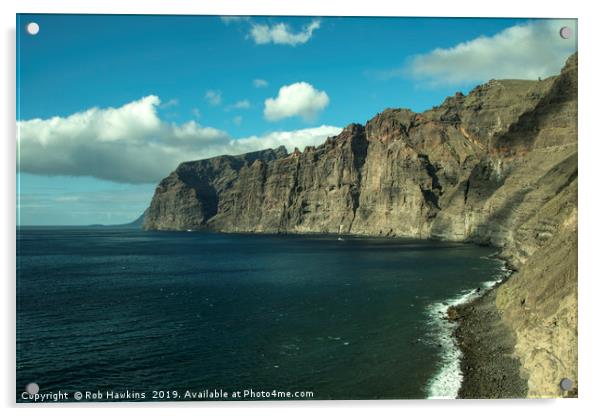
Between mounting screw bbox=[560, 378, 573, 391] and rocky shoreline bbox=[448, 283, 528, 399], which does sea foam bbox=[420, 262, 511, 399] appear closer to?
rocky shoreline bbox=[448, 283, 528, 399]

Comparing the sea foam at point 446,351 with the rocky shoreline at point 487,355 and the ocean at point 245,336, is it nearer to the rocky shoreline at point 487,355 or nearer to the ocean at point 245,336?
the ocean at point 245,336

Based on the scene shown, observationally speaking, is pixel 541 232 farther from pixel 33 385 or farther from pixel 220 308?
pixel 33 385

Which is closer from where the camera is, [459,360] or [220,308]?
[459,360]

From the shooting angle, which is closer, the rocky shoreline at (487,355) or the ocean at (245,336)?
the rocky shoreline at (487,355)

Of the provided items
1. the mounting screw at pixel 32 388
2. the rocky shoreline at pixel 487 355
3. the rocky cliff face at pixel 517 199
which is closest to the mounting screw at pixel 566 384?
the rocky cliff face at pixel 517 199

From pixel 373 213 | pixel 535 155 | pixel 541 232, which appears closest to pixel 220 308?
pixel 541 232

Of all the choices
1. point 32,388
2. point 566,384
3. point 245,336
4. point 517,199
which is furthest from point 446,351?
point 517,199

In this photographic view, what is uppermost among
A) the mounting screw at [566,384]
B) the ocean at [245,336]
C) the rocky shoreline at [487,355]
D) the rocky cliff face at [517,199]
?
the rocky cliff face at [517,199]
